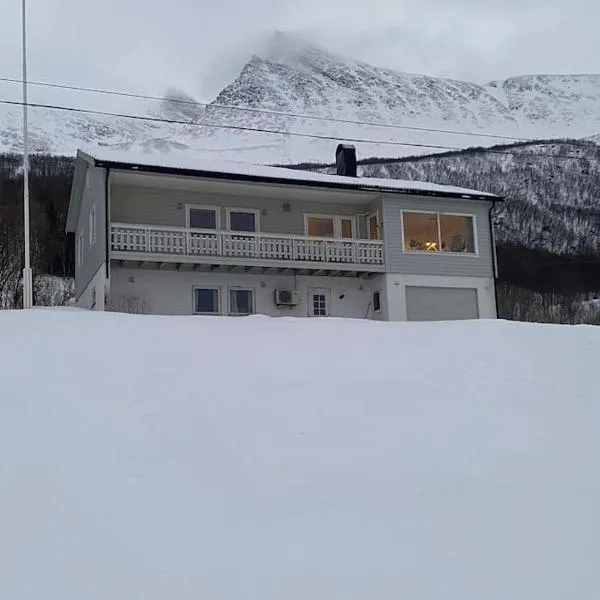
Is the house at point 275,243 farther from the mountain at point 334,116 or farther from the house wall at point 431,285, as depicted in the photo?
the mountain at point 334,116

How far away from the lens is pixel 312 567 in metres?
6.94

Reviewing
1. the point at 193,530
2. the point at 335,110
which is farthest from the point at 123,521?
the point at 335,110

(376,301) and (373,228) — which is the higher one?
(373,228)

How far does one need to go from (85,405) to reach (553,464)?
5.81m

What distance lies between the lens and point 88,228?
2634 centimetres

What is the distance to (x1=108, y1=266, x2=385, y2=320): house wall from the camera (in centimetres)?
2248

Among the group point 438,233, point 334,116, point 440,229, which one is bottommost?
point 438,233

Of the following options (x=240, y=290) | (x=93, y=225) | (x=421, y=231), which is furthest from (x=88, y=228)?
(x=421, y=231)

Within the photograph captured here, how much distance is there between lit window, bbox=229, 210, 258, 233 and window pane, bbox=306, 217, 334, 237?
73.3 inches

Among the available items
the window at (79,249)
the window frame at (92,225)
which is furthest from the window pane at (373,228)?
the window at (79,249)

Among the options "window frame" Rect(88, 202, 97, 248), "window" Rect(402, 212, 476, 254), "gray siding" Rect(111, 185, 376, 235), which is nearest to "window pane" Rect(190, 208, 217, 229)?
"gray siding" Rect(111, 185, 376, 235)

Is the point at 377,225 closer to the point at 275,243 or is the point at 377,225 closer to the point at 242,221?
the point at 275,243

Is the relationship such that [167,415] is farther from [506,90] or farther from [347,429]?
[506,90]

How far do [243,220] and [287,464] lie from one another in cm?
1640
